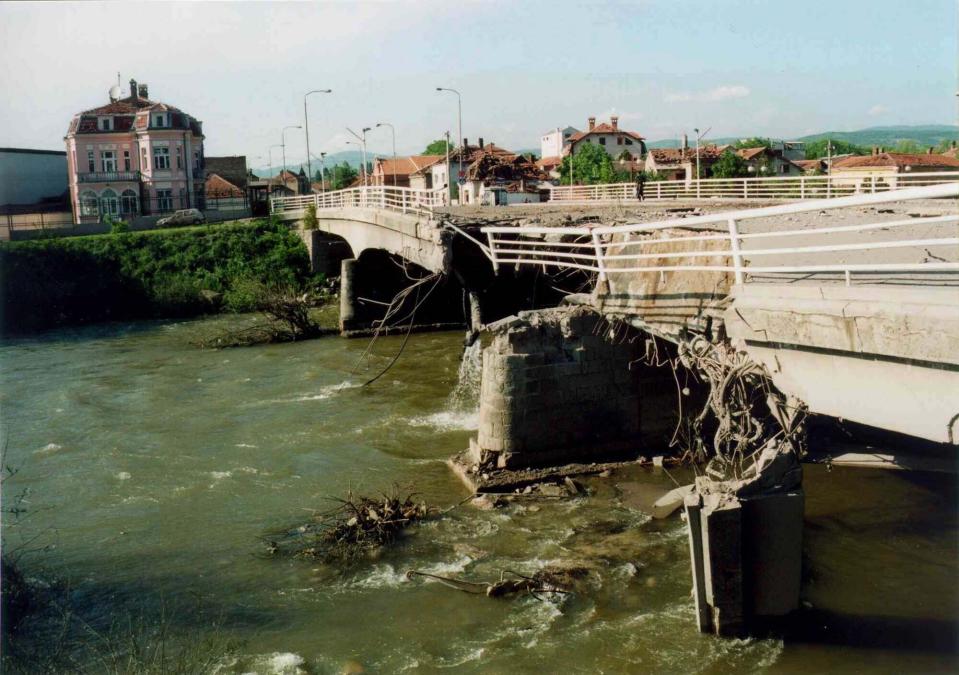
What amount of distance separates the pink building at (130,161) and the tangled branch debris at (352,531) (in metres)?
57.3

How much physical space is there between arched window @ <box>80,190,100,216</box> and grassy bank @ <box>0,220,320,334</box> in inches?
729

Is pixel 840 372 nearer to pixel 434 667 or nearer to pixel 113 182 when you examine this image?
pixel 434 667

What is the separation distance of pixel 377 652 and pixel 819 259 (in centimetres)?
704

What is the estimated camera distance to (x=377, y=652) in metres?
10.5

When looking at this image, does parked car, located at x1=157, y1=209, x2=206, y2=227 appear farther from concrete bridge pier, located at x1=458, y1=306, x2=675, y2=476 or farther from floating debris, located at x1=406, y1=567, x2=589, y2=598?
floating debris, located at x1=406, y1=567, x2=589, y2=598

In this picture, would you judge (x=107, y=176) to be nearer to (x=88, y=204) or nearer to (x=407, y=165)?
(x=88, y=204)

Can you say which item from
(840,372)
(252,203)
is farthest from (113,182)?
(840,372)

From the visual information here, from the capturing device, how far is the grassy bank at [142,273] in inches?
1626

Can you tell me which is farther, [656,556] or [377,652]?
[656,556]

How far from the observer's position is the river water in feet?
33.4

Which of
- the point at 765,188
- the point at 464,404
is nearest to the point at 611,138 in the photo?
the point at 765,188

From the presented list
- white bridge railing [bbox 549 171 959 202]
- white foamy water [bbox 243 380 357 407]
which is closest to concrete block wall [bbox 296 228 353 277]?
white bridge railing [bbox 549 171 959 202]

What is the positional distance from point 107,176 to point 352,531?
59.9 meters

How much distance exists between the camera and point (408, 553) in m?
13.1
